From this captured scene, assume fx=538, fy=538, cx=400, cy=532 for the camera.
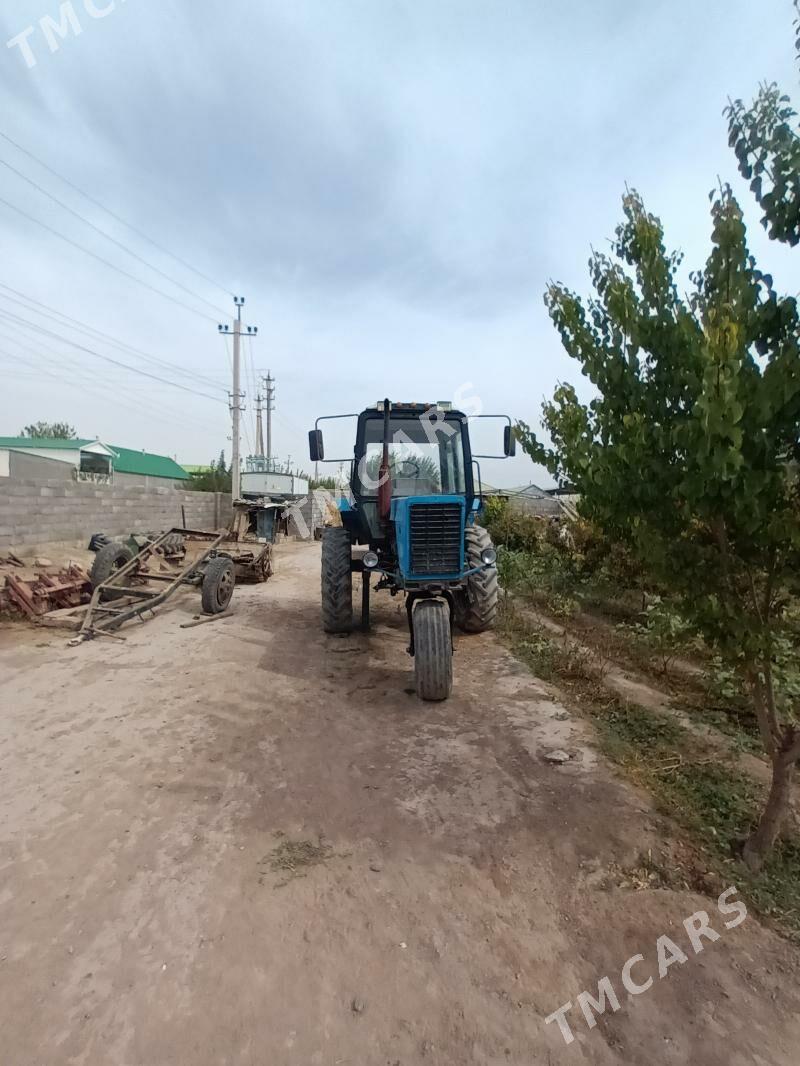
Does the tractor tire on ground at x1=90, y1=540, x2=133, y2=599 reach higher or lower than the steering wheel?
lower

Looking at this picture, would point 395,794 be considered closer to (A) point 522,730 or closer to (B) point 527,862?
(B) point 527,862

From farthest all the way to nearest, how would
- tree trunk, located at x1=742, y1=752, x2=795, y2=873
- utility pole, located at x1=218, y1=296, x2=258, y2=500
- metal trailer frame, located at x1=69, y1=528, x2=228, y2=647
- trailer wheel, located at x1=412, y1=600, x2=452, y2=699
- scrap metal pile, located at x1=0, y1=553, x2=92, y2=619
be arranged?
utility pole, located at x1=218, y1=296, x2=258, y2=500 < scrap metal pile, located at x1=0, y1=553, x2=92, y2=619 < metal trailer frame, located at x1=69, y1=528, x2=228, y2=647 < trailer wheel, located at x1=412, y1=600, x2=452, y2=699 < tree trunk, located at x1=742, y1=752, x2=795, y2=873

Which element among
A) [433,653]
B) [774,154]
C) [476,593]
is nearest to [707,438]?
[774,154]

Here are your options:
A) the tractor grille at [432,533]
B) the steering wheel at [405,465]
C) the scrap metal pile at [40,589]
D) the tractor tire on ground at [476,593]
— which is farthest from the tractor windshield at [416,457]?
the scrap metal pile at [40,589]

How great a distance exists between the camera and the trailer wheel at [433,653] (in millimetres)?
4355

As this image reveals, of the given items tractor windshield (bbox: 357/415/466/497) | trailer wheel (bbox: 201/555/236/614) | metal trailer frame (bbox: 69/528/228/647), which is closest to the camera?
tractor windshield (bbox: 357/415/466/497)

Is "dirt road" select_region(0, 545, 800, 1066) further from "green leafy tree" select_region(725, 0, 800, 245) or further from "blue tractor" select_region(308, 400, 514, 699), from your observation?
"green leafy tree" select_region(725, 0, 800, 245)

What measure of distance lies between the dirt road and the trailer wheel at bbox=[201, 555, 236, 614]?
301cm

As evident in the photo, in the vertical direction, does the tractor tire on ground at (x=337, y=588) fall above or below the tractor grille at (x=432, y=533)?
below

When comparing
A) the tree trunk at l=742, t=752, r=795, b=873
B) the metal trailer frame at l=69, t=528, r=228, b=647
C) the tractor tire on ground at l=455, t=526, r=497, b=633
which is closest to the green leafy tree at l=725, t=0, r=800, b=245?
the tree trunk at l=742, t=752, r=795, b=873

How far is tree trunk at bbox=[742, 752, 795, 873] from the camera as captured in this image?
239cm

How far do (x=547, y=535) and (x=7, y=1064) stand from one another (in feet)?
31.6

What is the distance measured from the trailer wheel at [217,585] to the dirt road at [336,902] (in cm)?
301

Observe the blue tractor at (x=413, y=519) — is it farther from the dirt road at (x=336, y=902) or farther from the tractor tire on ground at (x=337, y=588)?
the dirt road at (x=336, y=902)
